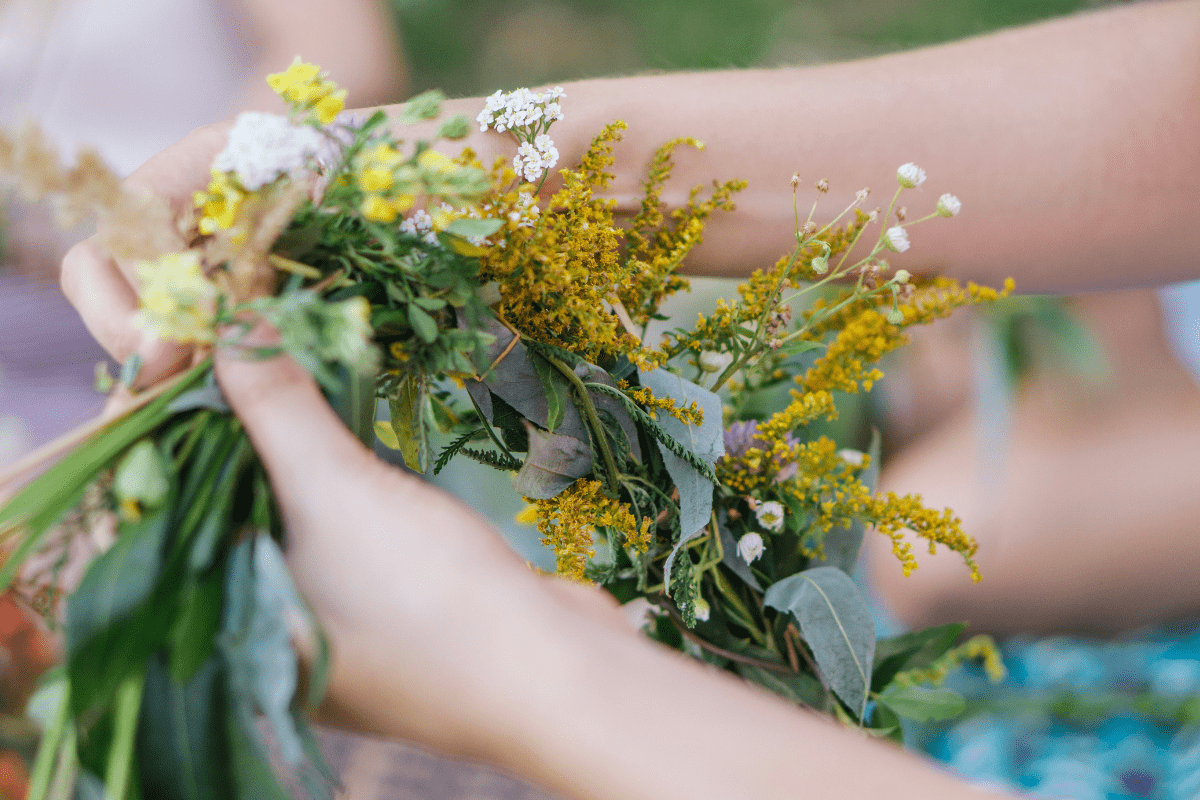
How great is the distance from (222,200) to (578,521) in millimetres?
249

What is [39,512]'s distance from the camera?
10.7 inches

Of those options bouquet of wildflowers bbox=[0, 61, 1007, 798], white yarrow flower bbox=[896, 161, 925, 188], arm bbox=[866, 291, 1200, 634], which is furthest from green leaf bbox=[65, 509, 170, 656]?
arm bbox=[866, 291, 1200, 634]

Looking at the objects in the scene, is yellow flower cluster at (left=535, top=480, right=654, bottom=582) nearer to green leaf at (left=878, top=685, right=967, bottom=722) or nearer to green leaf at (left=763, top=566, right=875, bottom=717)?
green leaf at (left=763, top=566, right=875, bottom=717)

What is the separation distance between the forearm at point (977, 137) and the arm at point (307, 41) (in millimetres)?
909

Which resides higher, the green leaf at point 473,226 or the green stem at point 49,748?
the green leaf at point 473,226

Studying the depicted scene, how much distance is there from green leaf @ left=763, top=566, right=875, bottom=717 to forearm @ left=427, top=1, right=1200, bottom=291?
1.01ft

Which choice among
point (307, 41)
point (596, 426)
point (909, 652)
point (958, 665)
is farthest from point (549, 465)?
point (307, 41)

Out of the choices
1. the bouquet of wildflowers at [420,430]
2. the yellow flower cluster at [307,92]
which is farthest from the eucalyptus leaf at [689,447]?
the yellow flower cluster at [307,92]

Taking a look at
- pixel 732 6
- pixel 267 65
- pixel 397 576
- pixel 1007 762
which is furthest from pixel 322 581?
pixel 732 6

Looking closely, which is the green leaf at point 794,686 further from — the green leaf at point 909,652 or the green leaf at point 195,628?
the green leaf at point 195,628

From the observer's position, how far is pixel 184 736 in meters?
0.26

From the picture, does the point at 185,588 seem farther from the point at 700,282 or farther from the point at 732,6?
the point at 732,6

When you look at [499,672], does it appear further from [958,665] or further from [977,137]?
[958,665]

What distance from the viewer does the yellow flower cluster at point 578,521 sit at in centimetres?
41
